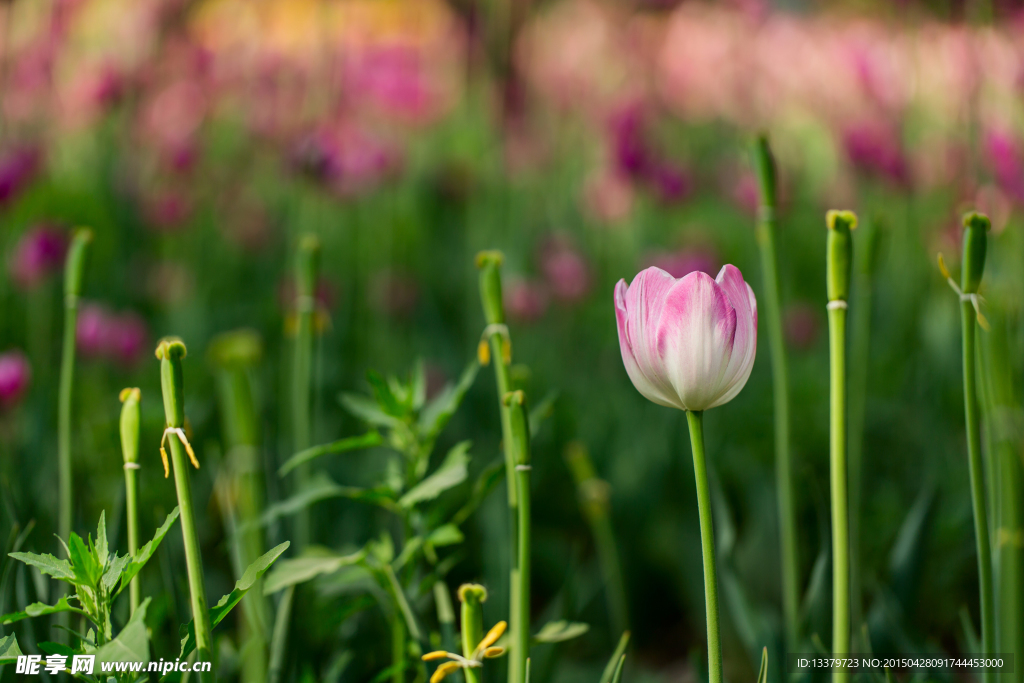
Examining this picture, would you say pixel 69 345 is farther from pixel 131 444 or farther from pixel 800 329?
pixel 800 329

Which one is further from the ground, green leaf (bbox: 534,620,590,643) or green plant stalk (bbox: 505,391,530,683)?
green plant stalk (bbox: 505,391,530,683)

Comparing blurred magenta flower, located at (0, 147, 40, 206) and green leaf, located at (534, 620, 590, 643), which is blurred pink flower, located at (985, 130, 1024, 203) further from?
blurred magenta flower, located at (0, 147, 40, 206)

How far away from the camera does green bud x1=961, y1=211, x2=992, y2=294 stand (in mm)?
469

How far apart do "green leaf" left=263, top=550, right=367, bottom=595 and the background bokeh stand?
0.10 meters

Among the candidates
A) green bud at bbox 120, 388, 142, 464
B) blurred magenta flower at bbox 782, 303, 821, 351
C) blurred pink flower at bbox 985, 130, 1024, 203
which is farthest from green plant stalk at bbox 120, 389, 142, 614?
blurred pink flower at bbox 985, 130, 1024, 203

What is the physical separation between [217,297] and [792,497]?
2.03 meters

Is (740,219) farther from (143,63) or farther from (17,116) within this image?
(17,116)

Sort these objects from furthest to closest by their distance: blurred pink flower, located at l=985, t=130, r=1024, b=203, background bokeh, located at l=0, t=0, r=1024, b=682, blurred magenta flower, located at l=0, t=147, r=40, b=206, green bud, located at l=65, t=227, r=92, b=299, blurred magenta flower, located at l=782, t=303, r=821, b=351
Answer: blurred magenta flower, located at l=782, t=303, r=821, b=351
blurred pink flower, located at l=985, t=130, r=1024, b=203
blurred magenta flower, located at l=0, t=147, r=40, b=206
background bokeh, located at l=0, t=0, r=1024, b=682
green bud, located at l=65, t=227, r=92, b=299

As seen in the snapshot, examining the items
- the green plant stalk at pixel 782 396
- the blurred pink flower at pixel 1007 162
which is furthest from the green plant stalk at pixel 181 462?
the blurred pink flower at pixel 1007 162

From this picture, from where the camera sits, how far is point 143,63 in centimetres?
231

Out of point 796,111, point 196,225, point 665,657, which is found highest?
point 796,111

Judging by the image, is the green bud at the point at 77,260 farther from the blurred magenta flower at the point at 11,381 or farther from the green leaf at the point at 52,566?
the blurred magenta flower at the point at 11,381

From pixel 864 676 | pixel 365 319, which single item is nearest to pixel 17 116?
pixel 365 319

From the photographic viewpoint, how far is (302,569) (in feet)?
1.87
